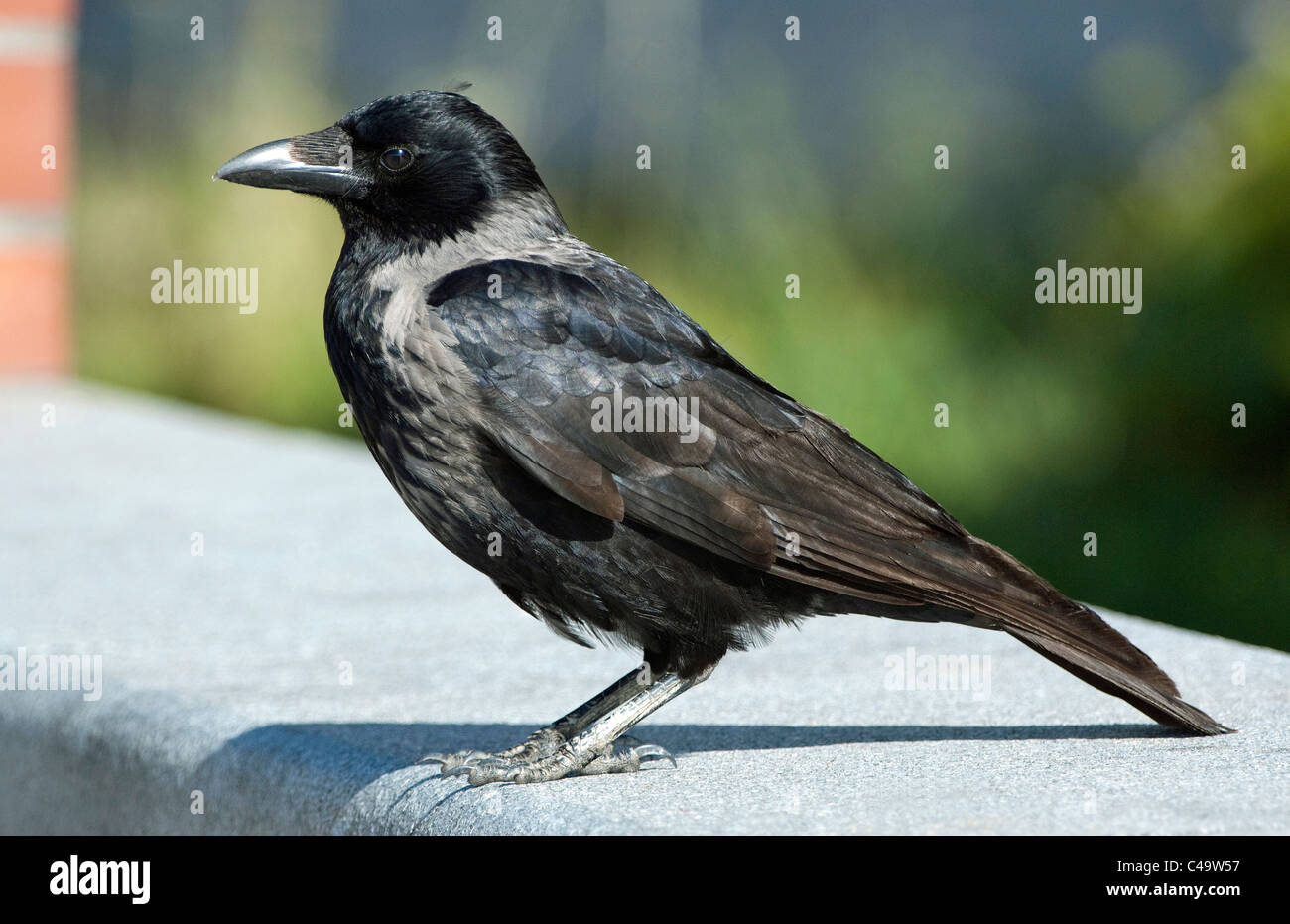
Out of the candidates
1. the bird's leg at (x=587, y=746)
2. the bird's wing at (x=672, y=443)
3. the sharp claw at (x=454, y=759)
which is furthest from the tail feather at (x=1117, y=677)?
the sharp claw at (x=454, y=759)

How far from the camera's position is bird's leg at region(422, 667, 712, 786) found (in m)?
3.11

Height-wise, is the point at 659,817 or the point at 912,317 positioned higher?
the point at 912,317

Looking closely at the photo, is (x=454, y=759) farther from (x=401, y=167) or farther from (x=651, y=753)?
(x=401, y=167)

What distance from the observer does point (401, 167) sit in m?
3.25

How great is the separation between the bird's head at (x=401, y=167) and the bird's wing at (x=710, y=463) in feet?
0.63

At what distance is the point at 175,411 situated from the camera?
7699mm

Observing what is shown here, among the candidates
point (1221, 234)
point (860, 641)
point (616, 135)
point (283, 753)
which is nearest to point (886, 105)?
point (616, 135)

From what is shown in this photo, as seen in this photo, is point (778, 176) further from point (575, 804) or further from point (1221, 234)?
point (575, 804)

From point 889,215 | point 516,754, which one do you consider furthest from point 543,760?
point 889,215

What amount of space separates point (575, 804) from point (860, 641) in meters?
1.68

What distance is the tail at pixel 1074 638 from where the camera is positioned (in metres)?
3.10

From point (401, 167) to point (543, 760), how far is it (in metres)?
1.22

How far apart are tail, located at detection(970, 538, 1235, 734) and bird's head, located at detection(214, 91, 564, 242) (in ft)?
4.07

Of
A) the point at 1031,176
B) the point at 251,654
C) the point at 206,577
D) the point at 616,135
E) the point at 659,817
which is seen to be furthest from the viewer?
the point at 616,135
